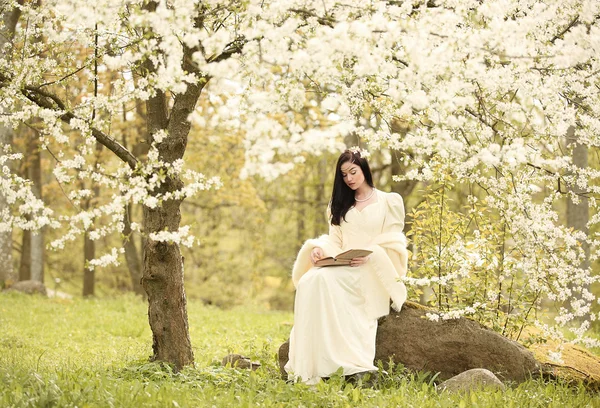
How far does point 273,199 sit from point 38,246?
6279 mm

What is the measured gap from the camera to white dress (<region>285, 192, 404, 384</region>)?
17.1ft

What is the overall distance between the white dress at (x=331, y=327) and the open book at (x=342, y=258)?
0.05 metres

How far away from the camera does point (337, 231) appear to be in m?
6.06

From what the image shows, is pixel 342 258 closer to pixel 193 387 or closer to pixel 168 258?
pixel 168 258

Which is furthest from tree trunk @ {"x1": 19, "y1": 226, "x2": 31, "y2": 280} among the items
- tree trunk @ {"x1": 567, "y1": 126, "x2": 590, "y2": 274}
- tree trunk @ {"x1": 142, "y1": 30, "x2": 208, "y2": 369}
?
tree trunk @ {"x1": 567, "y1": 126, "x2": 590, "y2": 274}

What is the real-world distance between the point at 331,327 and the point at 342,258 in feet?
1.93

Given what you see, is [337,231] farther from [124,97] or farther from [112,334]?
[112,334]

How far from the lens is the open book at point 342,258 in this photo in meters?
5.37

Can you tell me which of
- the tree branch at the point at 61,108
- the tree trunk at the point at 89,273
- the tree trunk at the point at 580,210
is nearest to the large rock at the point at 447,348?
the tree branch at the point at 61,108

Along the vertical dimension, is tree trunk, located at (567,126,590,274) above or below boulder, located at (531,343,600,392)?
above

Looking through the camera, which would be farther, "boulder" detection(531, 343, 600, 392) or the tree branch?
"boulder" detection(531, 343, 600, 392)

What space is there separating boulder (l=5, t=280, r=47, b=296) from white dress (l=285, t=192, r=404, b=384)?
28.3 feet

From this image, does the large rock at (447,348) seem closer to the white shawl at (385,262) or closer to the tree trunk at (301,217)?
the white shawl at (385,262)

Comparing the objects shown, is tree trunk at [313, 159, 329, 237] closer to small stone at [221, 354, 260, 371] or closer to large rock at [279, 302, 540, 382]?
small stone at [221, 354, 260, 371]
